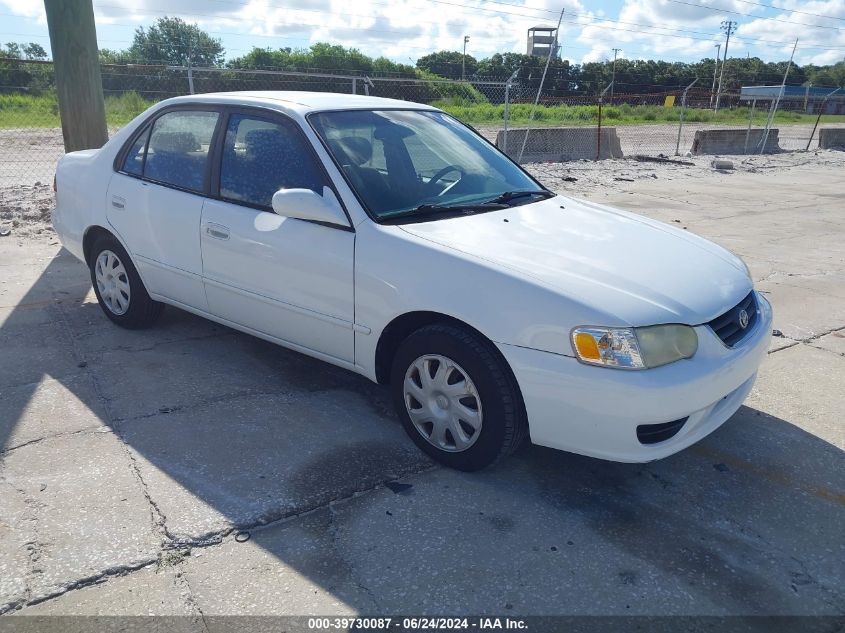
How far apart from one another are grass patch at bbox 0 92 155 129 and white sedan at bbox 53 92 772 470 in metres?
9.57

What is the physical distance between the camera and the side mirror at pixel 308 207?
347 centimetres

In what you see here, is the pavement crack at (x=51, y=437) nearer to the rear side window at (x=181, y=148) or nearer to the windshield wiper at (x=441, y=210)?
the rear side window at (x=181, y=148)

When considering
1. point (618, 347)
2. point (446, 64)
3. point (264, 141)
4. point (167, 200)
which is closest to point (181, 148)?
point (167, 200)

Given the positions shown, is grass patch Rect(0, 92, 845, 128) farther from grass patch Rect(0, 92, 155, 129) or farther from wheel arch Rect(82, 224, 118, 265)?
wheel arch Rect(82, 224, 118, 265)

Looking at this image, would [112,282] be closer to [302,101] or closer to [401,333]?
[302,101]

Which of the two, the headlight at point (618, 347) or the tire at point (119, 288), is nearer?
the headlight at point (618, 347)

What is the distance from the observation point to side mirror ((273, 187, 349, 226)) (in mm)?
3467

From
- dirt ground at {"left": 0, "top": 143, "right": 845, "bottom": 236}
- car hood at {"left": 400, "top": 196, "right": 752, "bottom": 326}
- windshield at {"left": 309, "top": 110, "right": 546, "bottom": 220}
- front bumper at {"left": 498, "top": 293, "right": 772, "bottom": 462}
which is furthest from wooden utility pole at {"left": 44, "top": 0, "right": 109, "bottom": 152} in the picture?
front bumper at {"left": 498, "top": 293, "right": 772, "bottom": 462}

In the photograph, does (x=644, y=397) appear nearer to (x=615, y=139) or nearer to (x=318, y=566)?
(x=318, y=566)

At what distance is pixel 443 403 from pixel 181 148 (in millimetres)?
2452

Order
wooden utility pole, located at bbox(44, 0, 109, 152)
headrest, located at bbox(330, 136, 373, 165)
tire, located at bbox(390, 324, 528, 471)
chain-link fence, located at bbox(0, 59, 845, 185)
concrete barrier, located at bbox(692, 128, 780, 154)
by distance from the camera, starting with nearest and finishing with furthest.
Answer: tire, located at bbox(390, 324, 528, 471) < headrest, located at bbox(330, 136, 373, 165) < wooden utility pole, located at bbox(44, 0, 109, 152) < chain-link fence, located at bbox(0, 59, 845, 185) < concrete barrier, located at bbox(692, 128, 780, 154)

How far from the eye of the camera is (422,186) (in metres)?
3.83

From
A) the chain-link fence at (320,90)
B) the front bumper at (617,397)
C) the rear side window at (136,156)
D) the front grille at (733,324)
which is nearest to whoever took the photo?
the front bumper at (617,397)

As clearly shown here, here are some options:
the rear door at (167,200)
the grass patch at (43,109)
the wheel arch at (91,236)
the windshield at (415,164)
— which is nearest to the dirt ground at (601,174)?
the wheel arch at (91,236)
